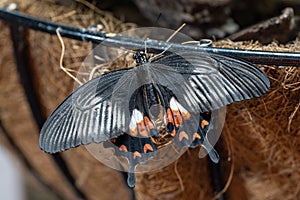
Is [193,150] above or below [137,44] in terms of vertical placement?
below

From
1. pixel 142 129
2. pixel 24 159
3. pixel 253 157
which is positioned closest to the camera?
pixel 142 129

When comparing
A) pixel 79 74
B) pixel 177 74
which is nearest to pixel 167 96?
pixel 177 74

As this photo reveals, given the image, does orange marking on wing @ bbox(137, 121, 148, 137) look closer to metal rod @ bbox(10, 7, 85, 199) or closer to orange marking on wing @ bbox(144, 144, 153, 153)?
orange marking on wing @ bbox(144, 144, 153, 153)

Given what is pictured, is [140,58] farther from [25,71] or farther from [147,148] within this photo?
[25,71]

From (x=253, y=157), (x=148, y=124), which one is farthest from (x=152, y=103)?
(x=253, y=157)

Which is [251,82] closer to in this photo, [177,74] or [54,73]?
[177,74]

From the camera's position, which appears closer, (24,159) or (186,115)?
(186,115)
